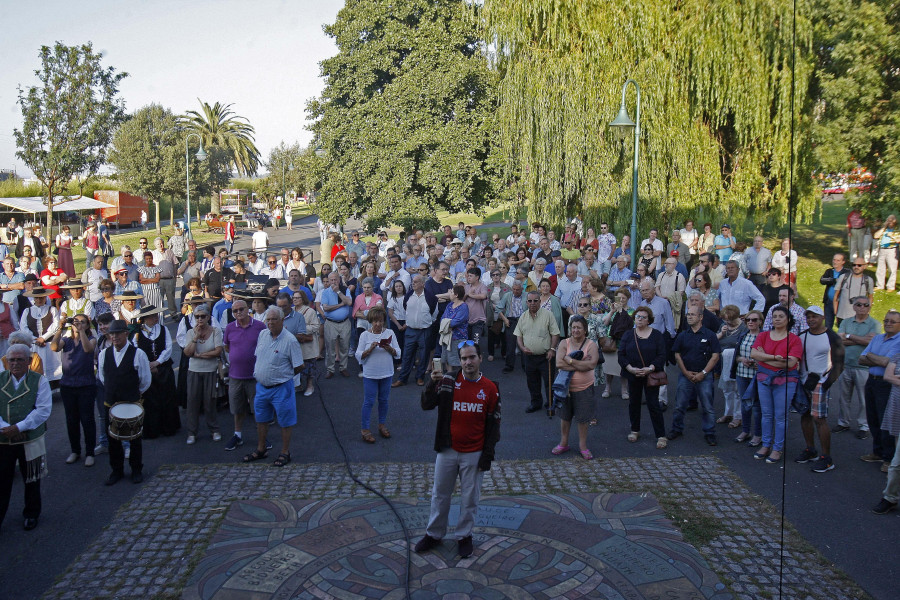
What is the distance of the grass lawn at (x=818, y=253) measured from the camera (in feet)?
52.5

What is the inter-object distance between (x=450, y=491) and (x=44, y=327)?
22.6 feet

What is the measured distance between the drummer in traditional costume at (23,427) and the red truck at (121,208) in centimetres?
4578

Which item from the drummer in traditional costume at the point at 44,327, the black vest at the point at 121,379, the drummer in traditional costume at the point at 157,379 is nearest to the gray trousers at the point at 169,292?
the drummer in traditional costume at the point at 44,327

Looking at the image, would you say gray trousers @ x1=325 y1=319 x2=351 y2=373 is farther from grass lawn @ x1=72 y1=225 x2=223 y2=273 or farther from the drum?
grass lawn @ x1=72 y1=225 x2=223 y2=273

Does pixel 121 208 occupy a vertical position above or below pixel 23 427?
above

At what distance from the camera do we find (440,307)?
39.9 feet

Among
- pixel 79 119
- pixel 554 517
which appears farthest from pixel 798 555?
pixel 79 119

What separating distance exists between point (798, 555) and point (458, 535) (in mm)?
2914

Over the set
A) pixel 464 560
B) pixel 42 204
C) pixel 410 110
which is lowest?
pixel 464 560

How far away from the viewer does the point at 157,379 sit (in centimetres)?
894

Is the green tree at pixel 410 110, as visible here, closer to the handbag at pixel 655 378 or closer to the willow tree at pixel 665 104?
the willow tree at pixel 665 104

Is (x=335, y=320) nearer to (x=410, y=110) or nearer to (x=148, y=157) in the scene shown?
(x=410, y=110)

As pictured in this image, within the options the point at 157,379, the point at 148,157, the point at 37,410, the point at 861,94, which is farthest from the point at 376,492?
the point at 148,157

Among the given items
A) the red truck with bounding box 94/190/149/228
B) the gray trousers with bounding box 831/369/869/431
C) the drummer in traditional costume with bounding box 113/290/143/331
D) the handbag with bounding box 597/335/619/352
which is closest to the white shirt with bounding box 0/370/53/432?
the drummer in traditional costume with bounding box 113/290/143/331
